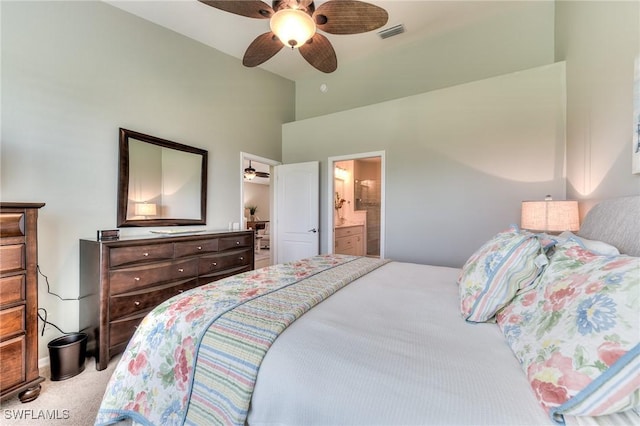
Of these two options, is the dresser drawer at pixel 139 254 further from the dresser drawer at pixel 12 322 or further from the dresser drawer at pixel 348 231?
the dresser drawer at pixel 348 231

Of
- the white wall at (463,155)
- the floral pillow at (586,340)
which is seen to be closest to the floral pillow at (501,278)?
the floral pillow at (586,340)

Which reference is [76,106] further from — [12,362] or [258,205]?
[258,205]

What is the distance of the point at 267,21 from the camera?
10.5ft

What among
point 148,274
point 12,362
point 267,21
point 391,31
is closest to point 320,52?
point 267,21

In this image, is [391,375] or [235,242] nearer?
[391,375]

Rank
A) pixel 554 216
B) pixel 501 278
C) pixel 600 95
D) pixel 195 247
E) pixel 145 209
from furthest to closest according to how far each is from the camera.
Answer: pixel 145 209 → pixel 195 247 → pixel 554 216 → pixel 600 95 → pixel 501 278

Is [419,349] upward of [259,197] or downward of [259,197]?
downward

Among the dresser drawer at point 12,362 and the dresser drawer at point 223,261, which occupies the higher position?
the dresser drawer at point 223,261

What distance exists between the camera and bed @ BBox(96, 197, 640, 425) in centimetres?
63

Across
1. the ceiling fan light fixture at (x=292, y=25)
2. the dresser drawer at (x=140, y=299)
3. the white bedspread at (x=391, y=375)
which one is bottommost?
the dresser drawer at (x=140, y=299)

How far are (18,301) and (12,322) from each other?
123 mm

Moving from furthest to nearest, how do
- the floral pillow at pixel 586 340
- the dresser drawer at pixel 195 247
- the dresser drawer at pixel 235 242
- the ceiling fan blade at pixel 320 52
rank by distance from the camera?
the dresser drawer at pixel 235 242
the dresser drawer at pixel 195 247
the ceiling fan blade at pixel 320 52
the floral pillow at pixel 586 340

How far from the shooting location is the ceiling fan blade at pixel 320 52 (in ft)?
7.42

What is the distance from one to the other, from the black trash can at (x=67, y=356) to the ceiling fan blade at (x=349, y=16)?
9.92 ft
